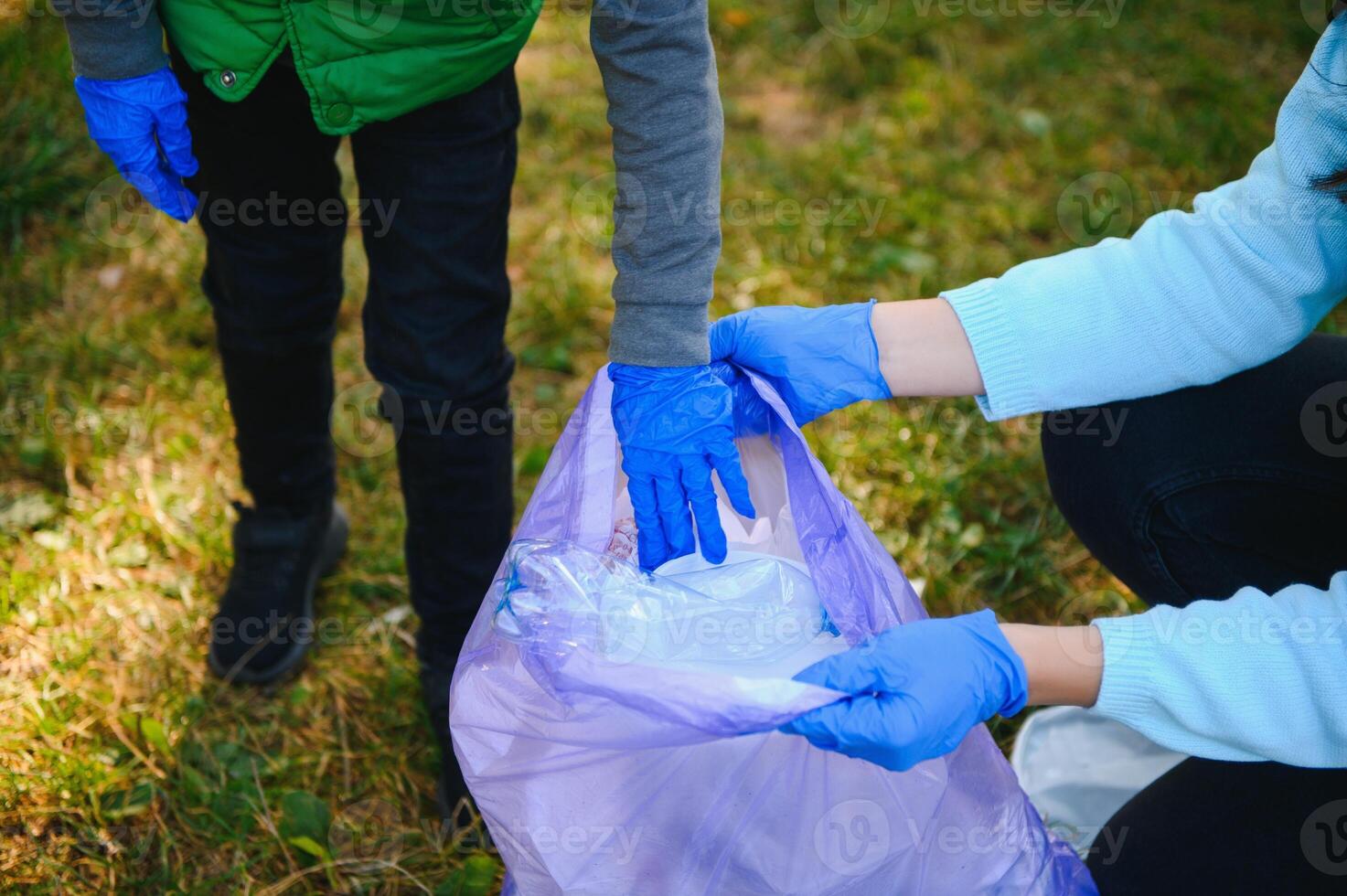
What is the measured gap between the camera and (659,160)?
1038 millimetres

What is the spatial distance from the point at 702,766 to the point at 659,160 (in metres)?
0.57

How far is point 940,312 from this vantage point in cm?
124

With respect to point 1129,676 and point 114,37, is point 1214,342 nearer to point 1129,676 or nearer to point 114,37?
point 1129,676

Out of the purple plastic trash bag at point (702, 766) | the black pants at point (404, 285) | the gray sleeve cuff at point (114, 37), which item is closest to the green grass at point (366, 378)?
the black pants at point (404, 285)

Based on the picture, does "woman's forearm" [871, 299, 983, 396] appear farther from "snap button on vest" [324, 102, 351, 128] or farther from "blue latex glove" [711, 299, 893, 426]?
"snap button on vest" [324, 102, 351, 128]

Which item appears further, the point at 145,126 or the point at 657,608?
the point at 145,126

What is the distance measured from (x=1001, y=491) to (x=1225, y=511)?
27.1 inches

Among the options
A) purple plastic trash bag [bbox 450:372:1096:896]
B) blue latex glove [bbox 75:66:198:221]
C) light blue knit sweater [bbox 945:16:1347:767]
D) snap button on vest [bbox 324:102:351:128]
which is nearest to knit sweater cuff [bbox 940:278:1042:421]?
light blue knit sweater [bbox 945:16:1347:767]

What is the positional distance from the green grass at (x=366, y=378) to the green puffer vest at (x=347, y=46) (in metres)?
0.84

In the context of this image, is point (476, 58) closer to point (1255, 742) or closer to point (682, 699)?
point (682, 699)

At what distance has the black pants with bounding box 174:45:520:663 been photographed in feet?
3.92

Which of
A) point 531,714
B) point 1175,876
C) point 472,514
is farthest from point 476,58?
point 1175,876

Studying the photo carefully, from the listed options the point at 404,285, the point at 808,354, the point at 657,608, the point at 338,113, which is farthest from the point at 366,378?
the point at 657,608

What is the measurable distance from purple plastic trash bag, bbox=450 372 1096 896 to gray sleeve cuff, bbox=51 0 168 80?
2.15 feet
